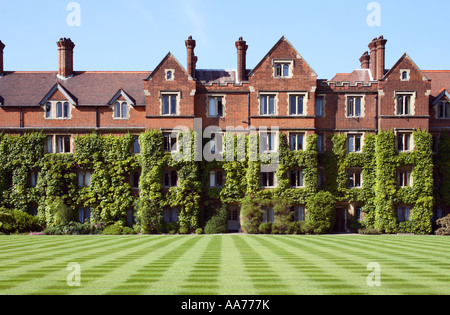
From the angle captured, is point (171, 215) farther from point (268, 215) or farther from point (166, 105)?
point (166, 105)

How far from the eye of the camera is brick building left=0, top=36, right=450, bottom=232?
3662 centimetres

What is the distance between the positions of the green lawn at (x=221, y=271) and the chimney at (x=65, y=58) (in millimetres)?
24418

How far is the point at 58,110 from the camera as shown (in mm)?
38094

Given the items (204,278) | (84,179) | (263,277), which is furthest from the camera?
(84,179)

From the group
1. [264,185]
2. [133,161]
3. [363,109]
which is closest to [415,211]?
[363,109]

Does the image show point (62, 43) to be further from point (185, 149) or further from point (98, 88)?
point (185, 149)

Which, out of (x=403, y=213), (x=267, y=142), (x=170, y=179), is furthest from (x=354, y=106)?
(x=170, y=179)

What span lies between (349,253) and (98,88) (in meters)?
27.6

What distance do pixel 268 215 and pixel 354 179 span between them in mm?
7532

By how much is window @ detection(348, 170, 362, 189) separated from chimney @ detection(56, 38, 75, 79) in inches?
977

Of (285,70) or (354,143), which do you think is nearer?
(285,70)

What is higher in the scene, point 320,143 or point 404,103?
point 404,103

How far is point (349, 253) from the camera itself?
744 inches

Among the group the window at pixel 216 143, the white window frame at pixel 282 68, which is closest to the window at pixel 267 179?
the window at pixel 216 143
